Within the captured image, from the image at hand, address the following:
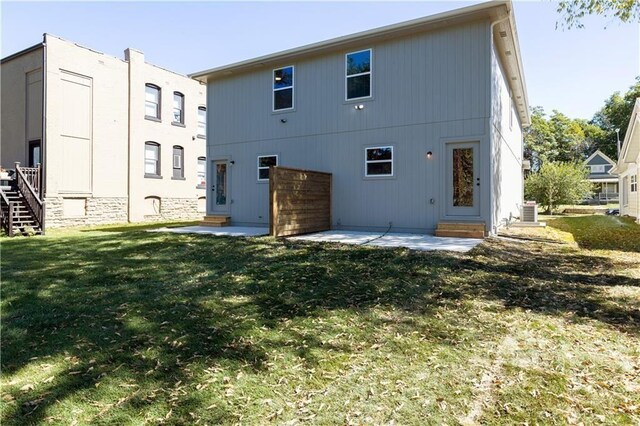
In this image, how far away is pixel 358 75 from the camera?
11.0 m

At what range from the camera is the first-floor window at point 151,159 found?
60.6 feet

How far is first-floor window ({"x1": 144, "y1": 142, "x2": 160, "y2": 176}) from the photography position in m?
18.5

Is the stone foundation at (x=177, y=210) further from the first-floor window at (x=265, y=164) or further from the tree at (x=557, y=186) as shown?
the tree at (x=557, y=186)

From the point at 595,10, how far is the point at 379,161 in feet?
19.8

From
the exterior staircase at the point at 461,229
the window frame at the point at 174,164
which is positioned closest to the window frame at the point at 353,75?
the exterior staircase at the point at 461,229

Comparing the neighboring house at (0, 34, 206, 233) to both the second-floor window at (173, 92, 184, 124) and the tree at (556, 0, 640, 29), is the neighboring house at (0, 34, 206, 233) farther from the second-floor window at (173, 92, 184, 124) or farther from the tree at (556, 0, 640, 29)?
the tree at (556, 0, 640, 29)

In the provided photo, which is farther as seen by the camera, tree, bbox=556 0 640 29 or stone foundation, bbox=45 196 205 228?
stone foundation, bbox=45 196 205 228

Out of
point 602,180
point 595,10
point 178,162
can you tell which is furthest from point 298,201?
point 602,180

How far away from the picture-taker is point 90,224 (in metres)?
16.2

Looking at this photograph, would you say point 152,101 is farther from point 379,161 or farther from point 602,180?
point 602,180

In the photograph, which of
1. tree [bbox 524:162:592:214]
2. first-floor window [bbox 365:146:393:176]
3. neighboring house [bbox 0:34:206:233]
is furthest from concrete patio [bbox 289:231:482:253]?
tree [bbox 524:162:592:214]

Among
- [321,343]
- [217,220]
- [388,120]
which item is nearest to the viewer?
[321,343]

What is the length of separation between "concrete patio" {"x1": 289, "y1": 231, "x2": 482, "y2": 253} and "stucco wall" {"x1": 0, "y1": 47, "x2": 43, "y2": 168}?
12.9m

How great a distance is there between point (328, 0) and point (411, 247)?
751 centimetres
